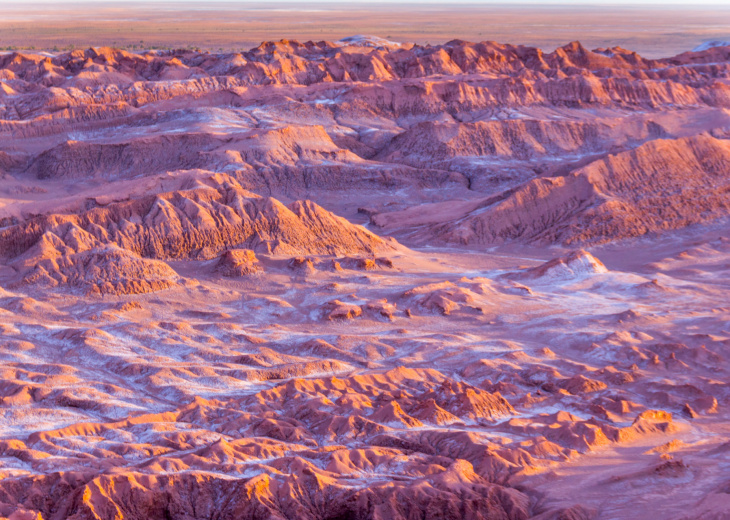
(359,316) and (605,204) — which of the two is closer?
(359,316)

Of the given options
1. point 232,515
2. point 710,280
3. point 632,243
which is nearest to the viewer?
point 232,515

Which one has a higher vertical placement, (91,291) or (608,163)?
(608,163)

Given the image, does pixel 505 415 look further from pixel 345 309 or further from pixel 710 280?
pixel 710 280

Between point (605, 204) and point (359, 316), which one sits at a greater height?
point (605, 204)

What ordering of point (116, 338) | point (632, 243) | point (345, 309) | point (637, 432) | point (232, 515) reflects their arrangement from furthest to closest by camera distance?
point (632, 243), point (345, 309), point (116, 338), point (637, 432), point (232, 515)

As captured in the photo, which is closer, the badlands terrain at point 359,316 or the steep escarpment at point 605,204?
the badlands terrain at point 359,316

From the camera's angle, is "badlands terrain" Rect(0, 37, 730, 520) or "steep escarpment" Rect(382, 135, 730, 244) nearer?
"badlands terrain" Rect(0, 37, 730, 520)

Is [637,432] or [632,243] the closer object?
[637,432]

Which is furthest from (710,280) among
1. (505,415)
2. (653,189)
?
(505,415)
